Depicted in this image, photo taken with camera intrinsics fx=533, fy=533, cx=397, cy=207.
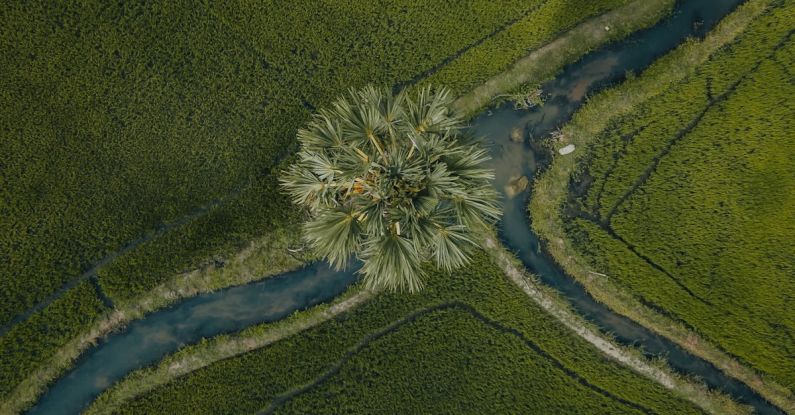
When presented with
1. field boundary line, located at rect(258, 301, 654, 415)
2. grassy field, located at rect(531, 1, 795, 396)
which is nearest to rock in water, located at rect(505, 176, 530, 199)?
grassy field, located at rect(531, 1, 795, 396)

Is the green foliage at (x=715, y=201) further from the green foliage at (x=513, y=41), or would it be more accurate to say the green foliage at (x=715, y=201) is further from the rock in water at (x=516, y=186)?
the green foliage at (x=513, y=41)

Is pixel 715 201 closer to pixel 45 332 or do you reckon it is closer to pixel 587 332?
pixel 587 332

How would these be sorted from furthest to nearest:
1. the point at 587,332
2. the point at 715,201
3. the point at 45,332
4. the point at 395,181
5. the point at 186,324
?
the point at 587,332, the point at 186,324, the point at 715,201, the point at 45,332, the point at 395,181

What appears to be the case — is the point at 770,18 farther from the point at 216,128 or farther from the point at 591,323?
the point at 216,128

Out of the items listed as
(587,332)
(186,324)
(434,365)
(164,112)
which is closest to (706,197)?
(587,332)

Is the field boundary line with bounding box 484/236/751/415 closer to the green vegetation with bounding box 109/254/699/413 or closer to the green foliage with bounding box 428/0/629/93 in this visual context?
the green vegetation with bounding box 109/254/699/413

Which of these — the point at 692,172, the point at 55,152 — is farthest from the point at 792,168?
the point at 55,152
